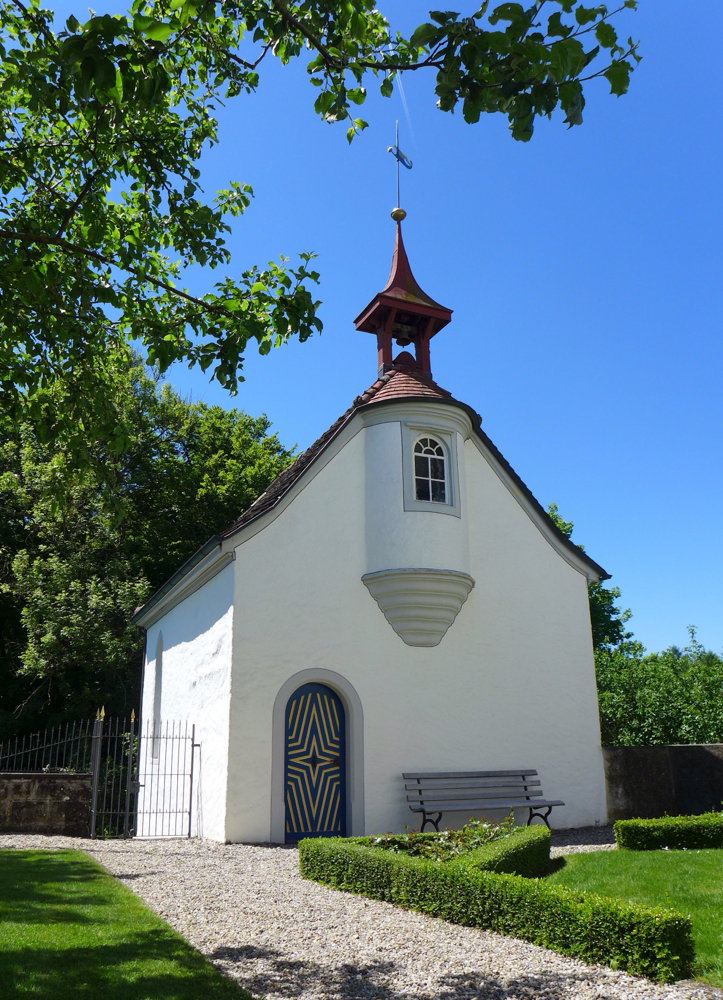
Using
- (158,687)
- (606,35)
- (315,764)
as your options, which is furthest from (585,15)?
(158,687)

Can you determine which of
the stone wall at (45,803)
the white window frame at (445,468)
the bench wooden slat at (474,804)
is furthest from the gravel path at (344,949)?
the white window frame at (445,468)

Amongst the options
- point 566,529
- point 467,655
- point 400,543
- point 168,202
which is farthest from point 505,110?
point 566,529

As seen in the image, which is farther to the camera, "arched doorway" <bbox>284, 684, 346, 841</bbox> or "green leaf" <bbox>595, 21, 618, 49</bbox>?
"arched doorway" <bbox>284, 684, 346, 841</bbox>

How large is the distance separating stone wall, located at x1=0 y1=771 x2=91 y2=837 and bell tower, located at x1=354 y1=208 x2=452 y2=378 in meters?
10.1

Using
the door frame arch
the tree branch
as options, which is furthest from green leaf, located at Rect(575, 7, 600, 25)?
the door frame arch

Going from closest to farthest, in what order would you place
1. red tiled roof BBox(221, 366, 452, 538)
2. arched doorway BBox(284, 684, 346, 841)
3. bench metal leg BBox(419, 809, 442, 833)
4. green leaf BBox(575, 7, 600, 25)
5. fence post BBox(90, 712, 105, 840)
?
1. green leaf BBox(575, 7, 600, 25)
2. bench metal leg BBox(419, 809, 442, 833)
3. arched doorway BBox(284, 684, 346, 841)
4. fence post BBox(90, 712, 105, 840)
5. red tiled roof BBox(221, 366, 452, 538)

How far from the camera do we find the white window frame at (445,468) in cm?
1447

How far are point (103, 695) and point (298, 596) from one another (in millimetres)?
15784

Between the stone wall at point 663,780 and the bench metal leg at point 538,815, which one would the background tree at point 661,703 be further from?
the bench metal leg at point 538,815

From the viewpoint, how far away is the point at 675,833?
10.1m

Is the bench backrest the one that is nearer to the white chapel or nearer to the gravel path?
the white chapel

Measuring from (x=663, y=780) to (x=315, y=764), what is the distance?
21.8ft

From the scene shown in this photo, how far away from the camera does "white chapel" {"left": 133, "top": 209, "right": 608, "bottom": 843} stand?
1298cm

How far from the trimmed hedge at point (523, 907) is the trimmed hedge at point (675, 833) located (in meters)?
2.09
